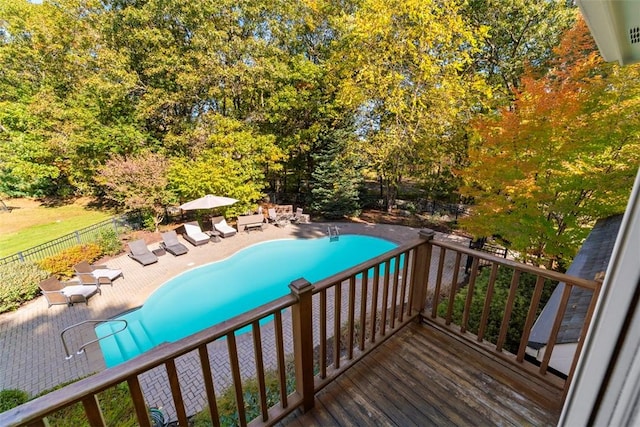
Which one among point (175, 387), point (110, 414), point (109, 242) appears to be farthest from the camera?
point (109, 242)

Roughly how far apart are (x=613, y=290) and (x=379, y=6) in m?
11.3

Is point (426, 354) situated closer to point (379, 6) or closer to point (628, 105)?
point (628, 105)

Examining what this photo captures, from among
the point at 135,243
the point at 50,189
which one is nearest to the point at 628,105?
the point at 135,243

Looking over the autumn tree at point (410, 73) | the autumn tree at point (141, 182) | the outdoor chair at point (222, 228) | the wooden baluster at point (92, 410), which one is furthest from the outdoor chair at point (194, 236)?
the wooden baluster at point (92, 410)

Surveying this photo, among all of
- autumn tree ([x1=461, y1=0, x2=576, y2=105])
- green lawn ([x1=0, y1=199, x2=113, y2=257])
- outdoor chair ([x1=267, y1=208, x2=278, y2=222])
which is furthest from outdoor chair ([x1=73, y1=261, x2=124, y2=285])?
autumn tree ([x1=461, y1=0, x2=576, y2=105])

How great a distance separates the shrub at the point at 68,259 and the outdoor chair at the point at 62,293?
3.73ft

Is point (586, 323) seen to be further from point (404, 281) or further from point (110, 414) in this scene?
point (110, 414)

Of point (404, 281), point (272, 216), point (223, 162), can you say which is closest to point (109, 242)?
point (223, 162)

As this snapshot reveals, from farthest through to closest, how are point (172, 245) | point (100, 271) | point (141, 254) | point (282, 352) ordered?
point (172, 245) < point (141, 254) < point (100, 271) < point (282, 352)

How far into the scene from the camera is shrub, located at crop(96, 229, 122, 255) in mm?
9734

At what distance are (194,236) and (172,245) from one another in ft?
2.94

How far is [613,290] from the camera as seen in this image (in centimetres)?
57

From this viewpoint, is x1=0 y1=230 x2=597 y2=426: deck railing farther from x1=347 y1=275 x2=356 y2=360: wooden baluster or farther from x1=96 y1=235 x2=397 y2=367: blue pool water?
x1=96 y1=235 x2=397 y2=367: blue pool water

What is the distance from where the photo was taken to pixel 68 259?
27.7ft
